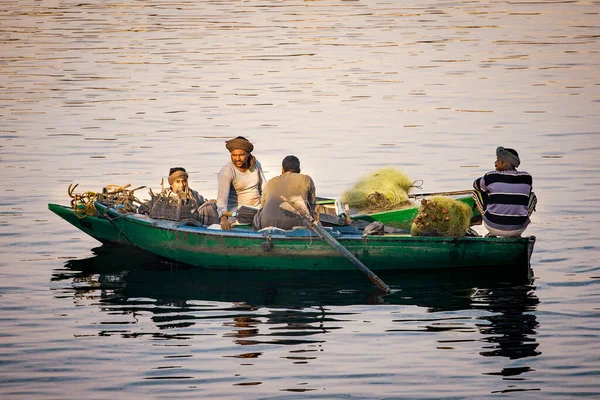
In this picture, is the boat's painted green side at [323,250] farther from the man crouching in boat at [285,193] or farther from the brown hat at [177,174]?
the brown hat at [177,174]

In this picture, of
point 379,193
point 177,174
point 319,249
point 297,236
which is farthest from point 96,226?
point 379,193

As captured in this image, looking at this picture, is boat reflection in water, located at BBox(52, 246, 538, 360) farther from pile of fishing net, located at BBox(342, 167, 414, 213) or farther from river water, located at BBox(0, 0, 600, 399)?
pile of fishing net, located at BBox(342, 167, 414, 213)

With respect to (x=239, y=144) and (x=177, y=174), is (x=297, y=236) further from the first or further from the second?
(x=177, y=174)

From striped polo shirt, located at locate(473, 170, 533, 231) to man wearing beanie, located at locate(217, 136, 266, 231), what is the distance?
3033 mm

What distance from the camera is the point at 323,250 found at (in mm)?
14758

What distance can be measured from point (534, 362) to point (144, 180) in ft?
36.7

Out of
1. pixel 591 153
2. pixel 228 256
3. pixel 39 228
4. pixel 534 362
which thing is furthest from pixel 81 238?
pixel 591 153

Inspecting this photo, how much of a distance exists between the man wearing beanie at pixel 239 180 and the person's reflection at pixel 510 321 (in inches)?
131

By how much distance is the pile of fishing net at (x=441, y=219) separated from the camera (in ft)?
48.1

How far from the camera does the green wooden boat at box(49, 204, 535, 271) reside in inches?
569

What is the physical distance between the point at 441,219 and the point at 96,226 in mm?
4841

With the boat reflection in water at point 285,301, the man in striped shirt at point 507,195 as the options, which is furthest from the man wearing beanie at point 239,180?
the man in striped shirt at point 507,195

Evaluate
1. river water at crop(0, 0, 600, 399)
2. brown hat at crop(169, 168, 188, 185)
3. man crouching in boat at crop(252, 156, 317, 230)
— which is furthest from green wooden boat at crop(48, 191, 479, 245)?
man crouching in boat at crop(252, 156, 317, 230)

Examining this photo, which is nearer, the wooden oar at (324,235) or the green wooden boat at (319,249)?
the wooden oar at (324,235)
